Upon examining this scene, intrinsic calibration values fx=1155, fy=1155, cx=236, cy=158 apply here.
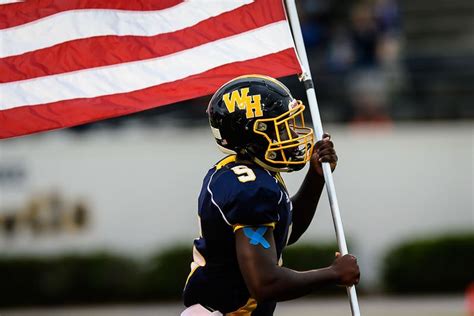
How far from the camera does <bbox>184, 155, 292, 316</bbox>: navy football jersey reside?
15.9 ft

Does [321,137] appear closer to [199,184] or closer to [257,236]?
[257,236]

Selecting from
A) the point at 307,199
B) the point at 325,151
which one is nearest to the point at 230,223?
the point at 325,151

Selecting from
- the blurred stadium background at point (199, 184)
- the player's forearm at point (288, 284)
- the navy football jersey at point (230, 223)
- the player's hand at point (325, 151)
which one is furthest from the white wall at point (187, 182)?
the player's forearm at point (288, 284)

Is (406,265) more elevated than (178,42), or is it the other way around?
(178,42)

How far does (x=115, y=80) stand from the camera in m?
5.87

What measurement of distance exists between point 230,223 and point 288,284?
0.36 m

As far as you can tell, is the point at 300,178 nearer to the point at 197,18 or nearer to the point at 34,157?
the point at 34,157

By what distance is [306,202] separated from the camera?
18.7 ft

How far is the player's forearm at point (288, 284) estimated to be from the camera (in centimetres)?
479

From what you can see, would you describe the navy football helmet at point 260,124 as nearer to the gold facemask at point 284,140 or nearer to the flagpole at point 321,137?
the gold facemask at point 284,140

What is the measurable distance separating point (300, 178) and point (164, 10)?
8228mm

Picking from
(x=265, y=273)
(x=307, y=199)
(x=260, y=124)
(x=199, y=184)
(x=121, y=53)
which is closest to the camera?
(x=265, y=273)

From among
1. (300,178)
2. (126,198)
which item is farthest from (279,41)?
(126,198)

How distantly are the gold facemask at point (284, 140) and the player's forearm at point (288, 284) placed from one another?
1.70 ft
